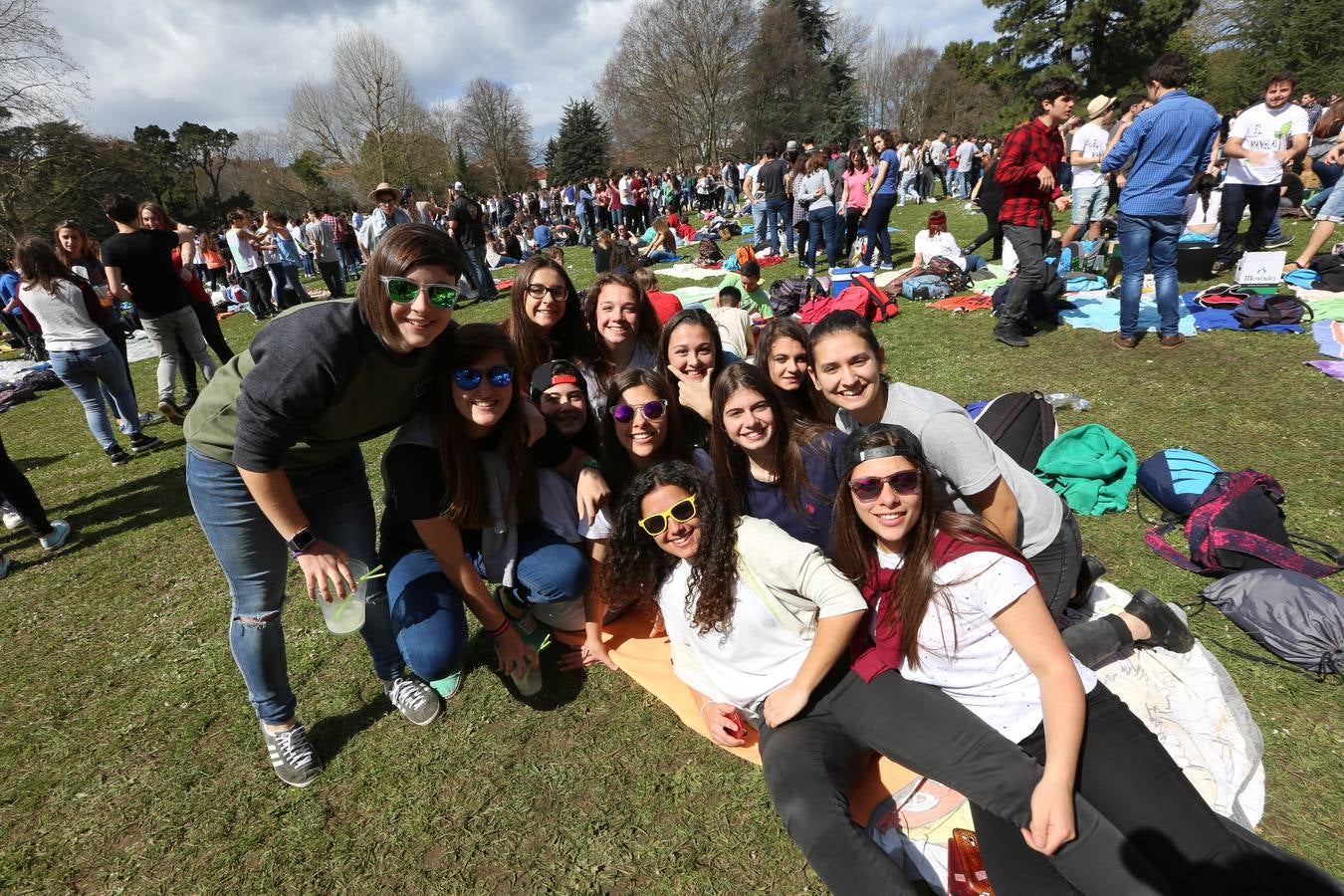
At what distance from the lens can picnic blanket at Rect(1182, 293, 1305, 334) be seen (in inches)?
225

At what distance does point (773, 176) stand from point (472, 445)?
10848 mm

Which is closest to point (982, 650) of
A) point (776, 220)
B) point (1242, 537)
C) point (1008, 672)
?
point (1008, 672)

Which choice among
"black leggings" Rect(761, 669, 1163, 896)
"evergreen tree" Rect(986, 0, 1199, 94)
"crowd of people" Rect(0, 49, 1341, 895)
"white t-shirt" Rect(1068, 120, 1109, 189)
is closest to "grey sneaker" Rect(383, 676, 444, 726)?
Answer: "crowd of people" Rect(0, 49, 1341, 895)

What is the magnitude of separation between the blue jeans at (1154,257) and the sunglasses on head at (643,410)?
5.03 meters

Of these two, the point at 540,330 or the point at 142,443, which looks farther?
the point at 142,443

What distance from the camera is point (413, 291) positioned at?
193cm

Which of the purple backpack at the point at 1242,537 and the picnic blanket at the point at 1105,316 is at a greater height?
the picnic blanket at the point at 1105,316

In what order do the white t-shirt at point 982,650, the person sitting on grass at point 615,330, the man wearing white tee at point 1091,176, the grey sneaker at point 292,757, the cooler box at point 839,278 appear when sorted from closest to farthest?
1. the white t-shirt at point 982,650
2. the grey sneaker at point 292,757
3. the person sitting on grass at point 615,330
4. the man wearing white tee at point 1091,176
5. the cooler box at point 839,278

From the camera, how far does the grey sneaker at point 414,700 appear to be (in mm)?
2830

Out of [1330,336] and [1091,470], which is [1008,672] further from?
[1330,336]

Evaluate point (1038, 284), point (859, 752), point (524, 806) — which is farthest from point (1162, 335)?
point (524, 806)

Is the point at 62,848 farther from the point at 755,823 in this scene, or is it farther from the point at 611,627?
the point at 755,823

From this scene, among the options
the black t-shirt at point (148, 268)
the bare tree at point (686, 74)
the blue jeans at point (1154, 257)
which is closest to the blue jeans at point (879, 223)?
the blue jeans at point (1154, 257)

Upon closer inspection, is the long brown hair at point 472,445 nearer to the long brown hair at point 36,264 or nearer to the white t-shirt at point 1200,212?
the long brown hair at point 36,264
